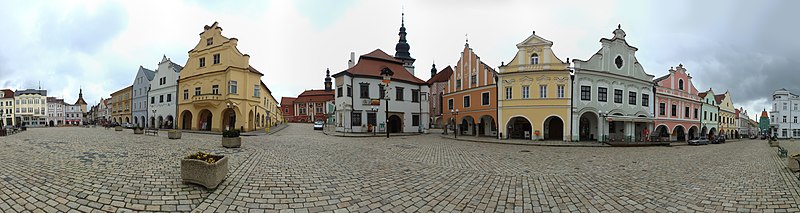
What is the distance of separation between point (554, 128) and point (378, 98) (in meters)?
17.4

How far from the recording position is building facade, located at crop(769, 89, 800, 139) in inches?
2371

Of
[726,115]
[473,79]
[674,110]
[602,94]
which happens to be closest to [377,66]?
[473,79]

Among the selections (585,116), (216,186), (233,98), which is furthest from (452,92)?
(216,186)

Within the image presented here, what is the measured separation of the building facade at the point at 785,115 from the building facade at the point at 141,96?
4269 inches

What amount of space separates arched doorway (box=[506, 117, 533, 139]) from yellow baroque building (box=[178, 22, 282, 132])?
2644cm

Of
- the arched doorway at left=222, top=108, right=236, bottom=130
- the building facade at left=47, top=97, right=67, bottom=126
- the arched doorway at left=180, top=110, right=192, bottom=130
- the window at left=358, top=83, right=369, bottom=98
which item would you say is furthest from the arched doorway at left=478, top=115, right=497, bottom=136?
the building facade at left=47, top=97, right=67, bottom=126

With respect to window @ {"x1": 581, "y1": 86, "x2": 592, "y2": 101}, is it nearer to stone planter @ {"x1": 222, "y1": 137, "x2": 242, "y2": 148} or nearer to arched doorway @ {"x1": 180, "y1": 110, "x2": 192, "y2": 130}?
stone planter @ {"x1": 222, "y1": 137, "x2": 242, "y2": 148}

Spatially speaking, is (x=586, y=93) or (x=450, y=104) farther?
(x=450, y=104)

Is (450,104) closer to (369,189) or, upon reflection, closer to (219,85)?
(219,85)

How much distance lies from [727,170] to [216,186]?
49.8 ft

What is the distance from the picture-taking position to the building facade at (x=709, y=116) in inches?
1570

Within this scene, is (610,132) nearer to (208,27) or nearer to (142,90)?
(208,27)

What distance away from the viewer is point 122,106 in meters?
55.3

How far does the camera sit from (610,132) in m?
28.9
